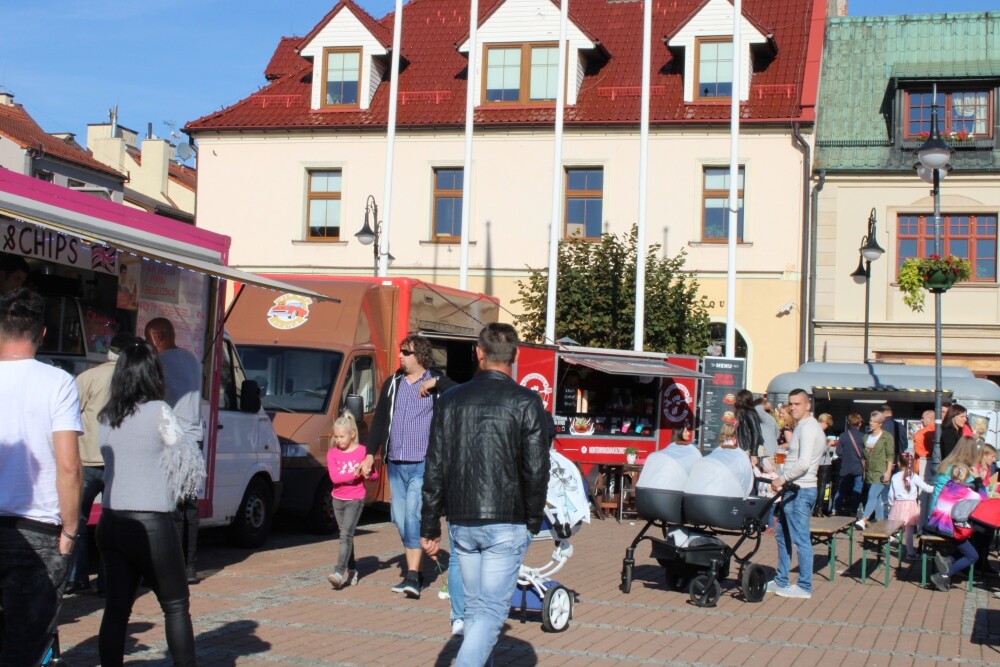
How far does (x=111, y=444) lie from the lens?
5836 millimetres

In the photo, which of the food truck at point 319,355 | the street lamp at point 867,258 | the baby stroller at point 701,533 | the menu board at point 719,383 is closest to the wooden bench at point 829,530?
the baby stroller at point 701,533

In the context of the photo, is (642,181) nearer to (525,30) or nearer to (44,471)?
(525,30)

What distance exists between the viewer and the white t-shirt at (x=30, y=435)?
4.81 metres

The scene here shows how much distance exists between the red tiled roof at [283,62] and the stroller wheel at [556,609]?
27492 mm

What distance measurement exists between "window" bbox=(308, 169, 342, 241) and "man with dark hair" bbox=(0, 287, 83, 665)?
26.0 m

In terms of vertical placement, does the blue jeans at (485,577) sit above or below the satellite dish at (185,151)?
below

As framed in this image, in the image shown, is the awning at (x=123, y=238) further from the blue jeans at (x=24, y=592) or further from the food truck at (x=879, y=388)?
the food truck at (x=879, y=388)

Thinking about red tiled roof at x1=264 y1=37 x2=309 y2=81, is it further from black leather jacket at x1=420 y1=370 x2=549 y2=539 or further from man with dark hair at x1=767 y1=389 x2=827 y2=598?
black leather jacket at x1=420 y1=370 x2=549 y2=539

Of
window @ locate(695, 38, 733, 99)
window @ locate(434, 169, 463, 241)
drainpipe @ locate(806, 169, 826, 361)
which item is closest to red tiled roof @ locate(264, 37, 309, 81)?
window @ locate(434, 169, 463, 241)

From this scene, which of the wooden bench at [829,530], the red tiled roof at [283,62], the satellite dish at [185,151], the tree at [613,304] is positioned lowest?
the wooden bench at [829,530]

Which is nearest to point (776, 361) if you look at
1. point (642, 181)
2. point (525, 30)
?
point (642, 181)

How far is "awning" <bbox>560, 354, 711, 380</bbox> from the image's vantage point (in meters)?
17.5

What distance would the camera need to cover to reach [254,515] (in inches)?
485

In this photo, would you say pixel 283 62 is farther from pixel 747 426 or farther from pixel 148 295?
pixel 148 295
